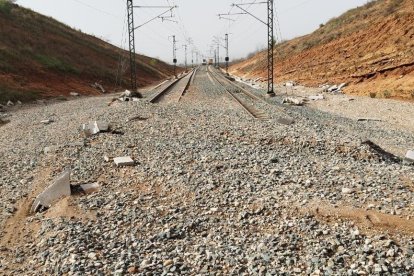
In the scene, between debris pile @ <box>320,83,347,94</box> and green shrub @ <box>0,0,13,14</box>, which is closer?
debris pile @ <box>320,83,347,94</box>

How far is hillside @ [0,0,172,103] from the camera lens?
3462 cm

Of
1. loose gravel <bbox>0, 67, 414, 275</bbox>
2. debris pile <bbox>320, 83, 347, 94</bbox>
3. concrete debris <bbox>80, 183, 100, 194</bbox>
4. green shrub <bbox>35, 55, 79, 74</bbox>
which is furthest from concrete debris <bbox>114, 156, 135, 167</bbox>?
green shrub <bbox>35, 55, 79, 74</bbox>

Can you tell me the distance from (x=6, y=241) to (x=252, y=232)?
4903 mm

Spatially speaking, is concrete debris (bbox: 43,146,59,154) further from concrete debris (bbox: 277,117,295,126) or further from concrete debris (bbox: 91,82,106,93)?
concrete debris (bbox: 91,82,106,93)

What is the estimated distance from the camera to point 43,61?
142 feet

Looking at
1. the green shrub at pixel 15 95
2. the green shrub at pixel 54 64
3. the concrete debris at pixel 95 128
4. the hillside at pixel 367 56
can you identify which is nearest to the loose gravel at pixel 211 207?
the concrete debris at pixel 95 128

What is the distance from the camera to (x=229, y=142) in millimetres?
14055

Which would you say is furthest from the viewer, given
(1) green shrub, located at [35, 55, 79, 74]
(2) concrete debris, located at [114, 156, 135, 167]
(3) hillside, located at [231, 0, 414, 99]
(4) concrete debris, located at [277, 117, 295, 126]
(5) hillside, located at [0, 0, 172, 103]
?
(1) green shrub, located at [35, 55, 79, 74]

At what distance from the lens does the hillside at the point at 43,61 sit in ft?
114

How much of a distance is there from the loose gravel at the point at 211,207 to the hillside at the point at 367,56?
19045mm

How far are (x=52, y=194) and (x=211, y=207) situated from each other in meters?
3.97

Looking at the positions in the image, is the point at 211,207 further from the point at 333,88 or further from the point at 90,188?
the point at 333,88

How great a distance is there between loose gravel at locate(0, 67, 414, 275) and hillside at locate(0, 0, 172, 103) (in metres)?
20.1

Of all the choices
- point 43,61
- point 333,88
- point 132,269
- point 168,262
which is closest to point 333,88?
point 333,88
